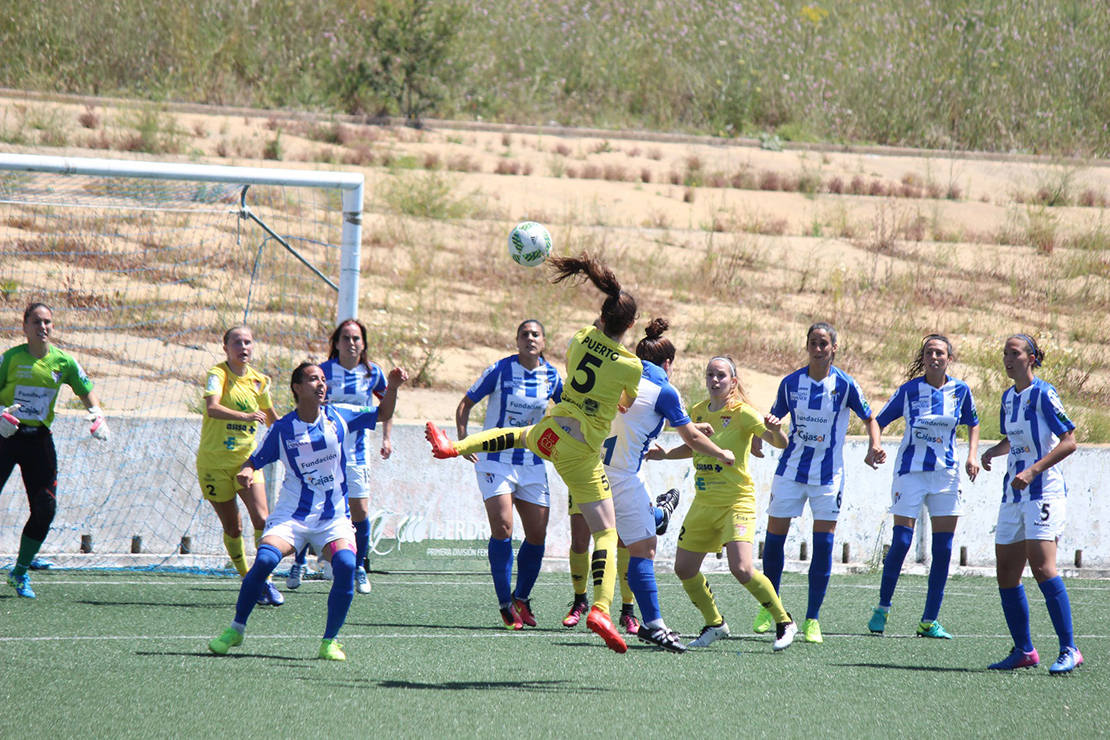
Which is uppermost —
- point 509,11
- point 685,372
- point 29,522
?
point 509,11

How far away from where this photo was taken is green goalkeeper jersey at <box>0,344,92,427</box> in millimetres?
7879

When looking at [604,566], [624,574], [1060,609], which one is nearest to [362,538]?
[624,574]

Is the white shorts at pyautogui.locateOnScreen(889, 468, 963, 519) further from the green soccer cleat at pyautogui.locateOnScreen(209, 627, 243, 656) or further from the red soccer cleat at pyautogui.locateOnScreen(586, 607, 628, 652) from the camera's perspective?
the green soccer cleat at pyautogui.locateOnScreen(209, 627, 243, 656)

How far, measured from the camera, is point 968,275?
67.6 ft

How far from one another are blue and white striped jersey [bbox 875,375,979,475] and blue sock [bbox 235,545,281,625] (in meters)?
4.60

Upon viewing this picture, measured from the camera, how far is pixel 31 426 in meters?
7.94

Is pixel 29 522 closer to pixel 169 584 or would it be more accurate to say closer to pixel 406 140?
pixel 169 584

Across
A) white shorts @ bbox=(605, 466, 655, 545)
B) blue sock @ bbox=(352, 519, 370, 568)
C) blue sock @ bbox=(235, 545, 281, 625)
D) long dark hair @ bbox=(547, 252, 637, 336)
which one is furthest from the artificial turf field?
long dark hair @ bbox=(547, 252, 637, 336)

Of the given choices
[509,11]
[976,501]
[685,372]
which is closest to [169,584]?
[976,501]

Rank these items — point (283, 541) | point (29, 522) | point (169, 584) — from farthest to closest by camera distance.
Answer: point (169, 584) → point (29, 522) → point (283, 541)

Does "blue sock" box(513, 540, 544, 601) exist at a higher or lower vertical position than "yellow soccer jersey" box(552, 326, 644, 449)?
lower

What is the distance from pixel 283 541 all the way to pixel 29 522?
302 cm

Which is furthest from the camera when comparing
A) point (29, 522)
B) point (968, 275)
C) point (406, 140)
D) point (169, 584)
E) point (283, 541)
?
point (406, 140)

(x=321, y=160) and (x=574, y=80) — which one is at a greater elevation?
(x=574, y=80)
